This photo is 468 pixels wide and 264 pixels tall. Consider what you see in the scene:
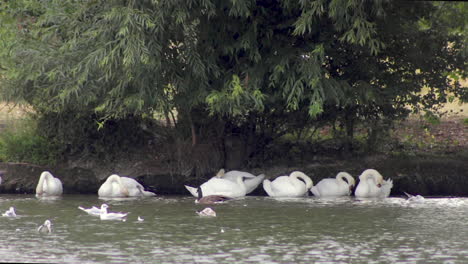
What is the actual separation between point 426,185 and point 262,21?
15.7 feet

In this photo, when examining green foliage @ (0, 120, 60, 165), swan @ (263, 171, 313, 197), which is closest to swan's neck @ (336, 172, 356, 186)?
swan @ (263, 171, 313, 197)

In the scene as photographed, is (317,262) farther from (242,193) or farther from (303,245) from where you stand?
(242,193)

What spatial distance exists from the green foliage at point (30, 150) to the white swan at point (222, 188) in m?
4.08

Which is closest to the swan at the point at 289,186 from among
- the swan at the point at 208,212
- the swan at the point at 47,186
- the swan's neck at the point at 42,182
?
the swan at the point at 208,212

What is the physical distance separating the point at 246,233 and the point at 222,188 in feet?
14.0

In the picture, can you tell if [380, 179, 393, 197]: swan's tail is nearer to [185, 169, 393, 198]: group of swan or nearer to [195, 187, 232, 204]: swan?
[185, 169, 393, 198]: group of swan

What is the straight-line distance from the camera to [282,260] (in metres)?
9.32

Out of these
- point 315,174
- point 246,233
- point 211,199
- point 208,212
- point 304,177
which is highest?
point 315,174

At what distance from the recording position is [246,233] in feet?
37.2

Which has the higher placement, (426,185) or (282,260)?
(426,185)

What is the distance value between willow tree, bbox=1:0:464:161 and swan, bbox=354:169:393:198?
169 centimetres

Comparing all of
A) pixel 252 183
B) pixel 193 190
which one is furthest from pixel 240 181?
pixel 193 190

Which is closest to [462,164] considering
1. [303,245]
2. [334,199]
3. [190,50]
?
[334,199]

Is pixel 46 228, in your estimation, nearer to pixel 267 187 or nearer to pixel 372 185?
pixel 267 187
